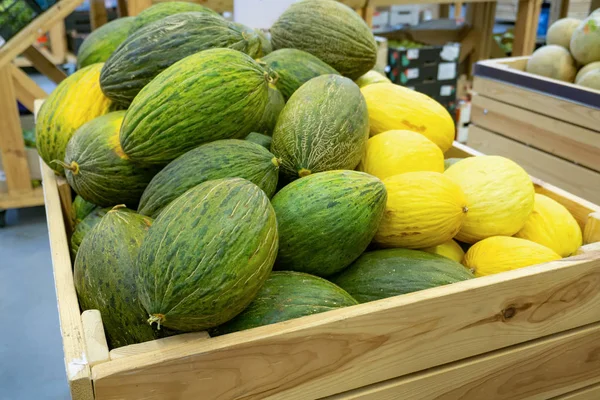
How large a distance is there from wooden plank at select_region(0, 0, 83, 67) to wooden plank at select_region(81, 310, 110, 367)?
81.6 inches

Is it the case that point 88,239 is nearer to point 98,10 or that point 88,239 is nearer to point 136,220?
point 136,220

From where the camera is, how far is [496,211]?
1.04 meters

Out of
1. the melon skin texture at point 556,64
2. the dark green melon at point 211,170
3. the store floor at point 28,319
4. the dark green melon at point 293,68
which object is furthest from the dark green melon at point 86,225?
the melon skin texture at point 556,64

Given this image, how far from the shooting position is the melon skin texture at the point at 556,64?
2352 millimetres

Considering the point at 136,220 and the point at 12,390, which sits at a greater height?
the point at 136,220

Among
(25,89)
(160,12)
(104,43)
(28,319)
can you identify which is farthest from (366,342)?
(25,89)

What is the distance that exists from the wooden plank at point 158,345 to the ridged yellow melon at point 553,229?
2.28 feet

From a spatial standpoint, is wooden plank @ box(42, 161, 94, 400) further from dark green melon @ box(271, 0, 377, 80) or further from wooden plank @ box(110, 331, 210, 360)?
dark green melon @ box(271, 0, 377, 80)

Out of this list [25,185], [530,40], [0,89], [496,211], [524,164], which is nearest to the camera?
[496,211]

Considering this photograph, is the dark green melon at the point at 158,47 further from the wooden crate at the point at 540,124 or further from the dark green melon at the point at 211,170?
the wooden crate at the point at 540,124

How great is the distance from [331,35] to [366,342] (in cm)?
79

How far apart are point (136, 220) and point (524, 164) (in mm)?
1972

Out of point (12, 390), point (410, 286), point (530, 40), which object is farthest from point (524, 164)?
point (12, 390)

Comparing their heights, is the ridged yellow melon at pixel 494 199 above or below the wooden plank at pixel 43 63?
above
